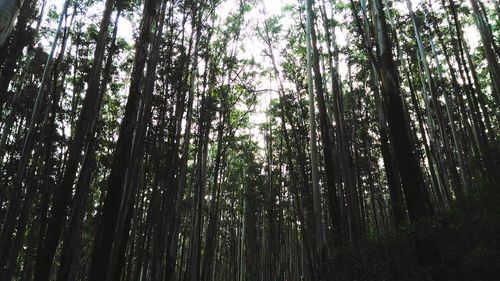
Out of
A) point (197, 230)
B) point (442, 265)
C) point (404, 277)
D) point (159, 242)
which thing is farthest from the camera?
point (197, 230)

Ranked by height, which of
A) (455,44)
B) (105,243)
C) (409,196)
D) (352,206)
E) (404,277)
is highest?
(455,44)

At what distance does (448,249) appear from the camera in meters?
3.86

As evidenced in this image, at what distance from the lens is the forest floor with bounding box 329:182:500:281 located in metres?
3.31

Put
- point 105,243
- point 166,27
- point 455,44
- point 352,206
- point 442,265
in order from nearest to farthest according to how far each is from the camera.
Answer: point 105,243, point 442,265, point 352,206, point 166,27, point 455,44

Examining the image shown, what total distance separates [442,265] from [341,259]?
1337 mm

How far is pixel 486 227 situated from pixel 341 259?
6.27 ft

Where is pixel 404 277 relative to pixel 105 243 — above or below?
below

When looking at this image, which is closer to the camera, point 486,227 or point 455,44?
point 486,227

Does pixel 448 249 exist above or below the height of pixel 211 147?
below

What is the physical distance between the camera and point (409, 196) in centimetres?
412

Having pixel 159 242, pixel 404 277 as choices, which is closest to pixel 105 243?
pixel 159 242

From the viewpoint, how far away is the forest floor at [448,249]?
331 cm

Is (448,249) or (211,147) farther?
(211,147)

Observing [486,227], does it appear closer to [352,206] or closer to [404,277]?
[404,277]
